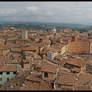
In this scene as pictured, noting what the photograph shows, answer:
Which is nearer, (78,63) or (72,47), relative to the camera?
(78,63)

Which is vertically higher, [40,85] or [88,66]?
[40,85]

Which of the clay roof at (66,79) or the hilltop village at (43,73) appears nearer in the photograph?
the clay roof at (66,79)

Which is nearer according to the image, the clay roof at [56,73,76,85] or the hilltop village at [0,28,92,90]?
the clay roof at [56,73,76,85]

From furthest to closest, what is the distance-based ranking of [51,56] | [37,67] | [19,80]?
[51,56], [37,67], [19,80]

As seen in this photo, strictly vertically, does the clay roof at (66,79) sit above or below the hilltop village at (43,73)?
above

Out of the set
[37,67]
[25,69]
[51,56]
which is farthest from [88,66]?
[25,69]

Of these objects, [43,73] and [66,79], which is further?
[43,73]

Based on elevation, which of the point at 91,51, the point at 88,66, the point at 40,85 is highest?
the point at 40,85

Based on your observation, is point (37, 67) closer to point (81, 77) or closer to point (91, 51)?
point (81, 77)

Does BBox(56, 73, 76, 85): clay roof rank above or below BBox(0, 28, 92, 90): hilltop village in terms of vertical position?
above

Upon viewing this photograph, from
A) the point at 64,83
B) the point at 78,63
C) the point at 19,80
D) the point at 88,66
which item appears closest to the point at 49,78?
the point at 64,83

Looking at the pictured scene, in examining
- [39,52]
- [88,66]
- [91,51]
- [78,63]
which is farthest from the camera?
[91,51]
